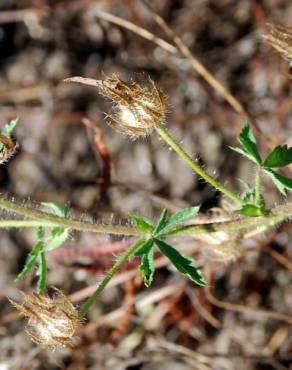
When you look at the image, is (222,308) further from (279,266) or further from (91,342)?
(91,342)

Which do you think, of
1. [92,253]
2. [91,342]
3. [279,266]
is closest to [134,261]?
[92,253]

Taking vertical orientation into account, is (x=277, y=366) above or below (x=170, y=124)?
below

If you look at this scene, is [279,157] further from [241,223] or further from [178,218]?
[178,218]

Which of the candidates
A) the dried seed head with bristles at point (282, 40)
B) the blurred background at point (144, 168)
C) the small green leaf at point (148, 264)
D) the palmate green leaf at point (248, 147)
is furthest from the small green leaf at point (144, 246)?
the blurred background at point (144, 168)

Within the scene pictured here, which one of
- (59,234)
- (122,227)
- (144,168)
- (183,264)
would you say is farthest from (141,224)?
(144,168)

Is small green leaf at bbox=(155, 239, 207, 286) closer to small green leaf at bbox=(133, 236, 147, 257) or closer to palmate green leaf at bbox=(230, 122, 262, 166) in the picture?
small green leaf at bbox=(133, 236, 147, 257)

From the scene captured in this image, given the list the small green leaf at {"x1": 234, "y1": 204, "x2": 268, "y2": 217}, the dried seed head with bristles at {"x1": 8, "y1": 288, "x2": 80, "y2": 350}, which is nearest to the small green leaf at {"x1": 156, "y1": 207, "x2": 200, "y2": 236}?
the small green leaf at {"x1": 234, "y1": 204, "x2": 268, "y2": 217}
